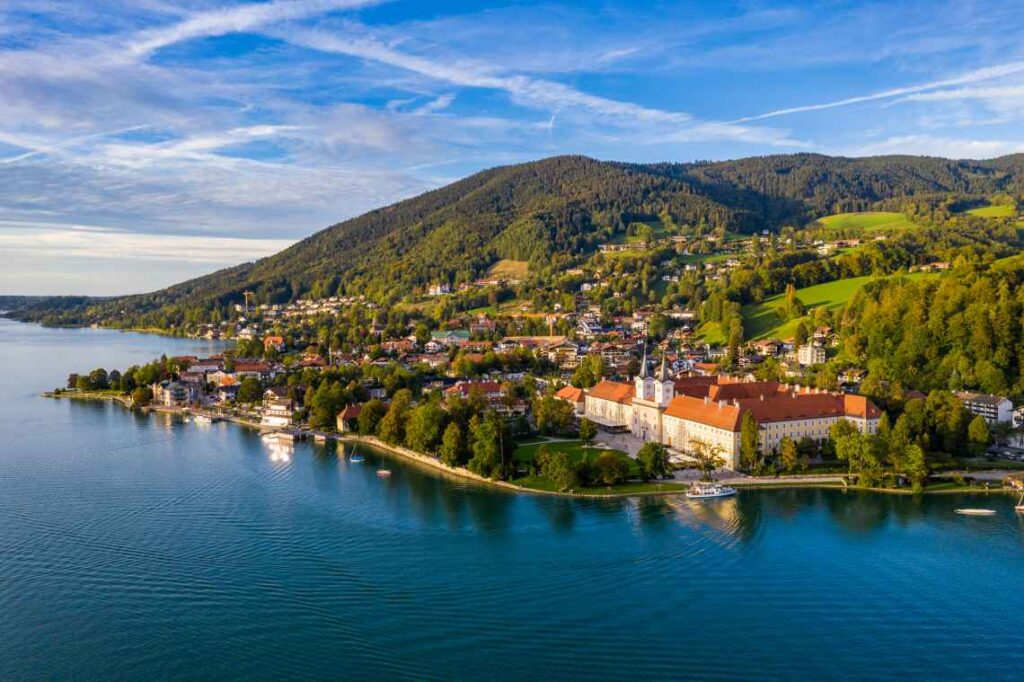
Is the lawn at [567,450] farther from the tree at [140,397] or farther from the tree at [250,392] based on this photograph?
the tree at [140,397]

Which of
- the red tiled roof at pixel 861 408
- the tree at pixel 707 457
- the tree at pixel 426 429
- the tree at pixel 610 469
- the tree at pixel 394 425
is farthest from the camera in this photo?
the tree at pixel 394 425

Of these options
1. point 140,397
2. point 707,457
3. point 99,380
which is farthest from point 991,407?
point 99,380

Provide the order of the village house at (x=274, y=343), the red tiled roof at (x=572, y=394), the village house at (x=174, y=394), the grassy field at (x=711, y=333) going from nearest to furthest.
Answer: the red tiled roof at (x=572, y=394) → the village house at (x=174, y=394) → the grassy field at (x=711, y=333) → the village house at (x=274, y=343)

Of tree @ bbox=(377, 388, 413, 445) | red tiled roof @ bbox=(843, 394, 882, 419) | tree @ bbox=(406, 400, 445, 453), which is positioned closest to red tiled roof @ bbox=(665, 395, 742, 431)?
red tiled roof @ bbox=(843, 394, 882, 419)

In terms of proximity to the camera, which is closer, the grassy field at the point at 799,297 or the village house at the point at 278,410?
the village house at the point at 278,410

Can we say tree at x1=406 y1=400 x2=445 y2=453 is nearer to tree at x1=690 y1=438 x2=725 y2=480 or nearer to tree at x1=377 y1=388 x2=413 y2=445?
→ tree at x1=377 y1=388 x2=413 y2=445

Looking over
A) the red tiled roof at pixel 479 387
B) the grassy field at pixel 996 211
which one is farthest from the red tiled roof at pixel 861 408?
the grassy field at pixel 996 211
